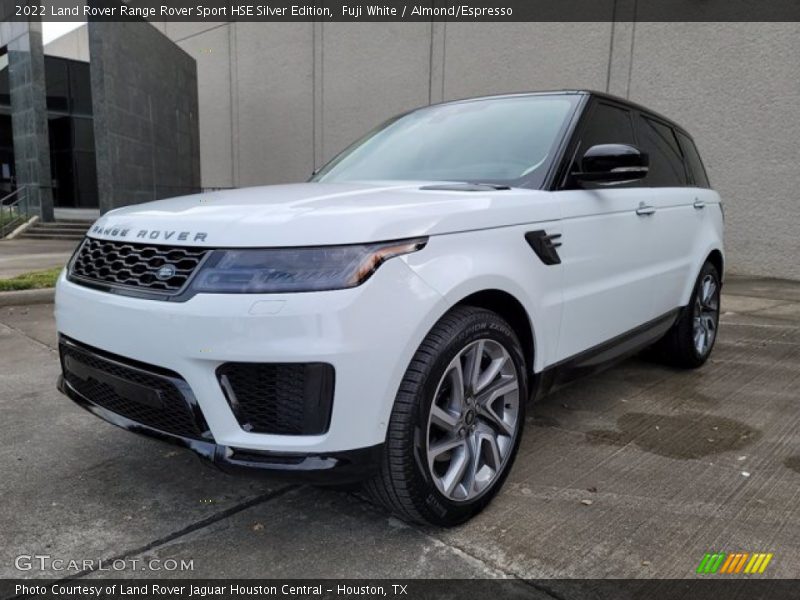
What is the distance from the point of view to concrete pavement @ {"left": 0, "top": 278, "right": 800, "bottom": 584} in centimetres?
226

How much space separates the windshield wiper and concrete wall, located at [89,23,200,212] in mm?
13353

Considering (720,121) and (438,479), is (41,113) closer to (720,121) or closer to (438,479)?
(720,121)

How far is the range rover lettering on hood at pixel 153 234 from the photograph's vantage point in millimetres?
2111

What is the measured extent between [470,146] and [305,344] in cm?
175

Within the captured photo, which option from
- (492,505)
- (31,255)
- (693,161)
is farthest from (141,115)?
(492,505)

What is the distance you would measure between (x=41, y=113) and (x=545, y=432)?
19.6 m

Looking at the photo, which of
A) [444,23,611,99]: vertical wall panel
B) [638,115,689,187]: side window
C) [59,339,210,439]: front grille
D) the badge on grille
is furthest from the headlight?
[444,23,611,99]: vertical wall panel

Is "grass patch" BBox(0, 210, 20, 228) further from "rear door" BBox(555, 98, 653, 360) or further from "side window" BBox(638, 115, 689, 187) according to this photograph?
"rear door" BBox(555, 98, 653, 360)

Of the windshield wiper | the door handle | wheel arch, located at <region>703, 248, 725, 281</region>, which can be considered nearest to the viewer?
the windshield wiper

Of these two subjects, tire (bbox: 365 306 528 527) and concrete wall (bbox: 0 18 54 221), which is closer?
tire (bbox: 365 306 528 527)

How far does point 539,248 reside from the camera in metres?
2.68

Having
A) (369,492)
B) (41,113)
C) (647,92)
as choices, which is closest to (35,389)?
(369,492)

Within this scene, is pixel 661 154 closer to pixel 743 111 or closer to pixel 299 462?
pixel 299 462

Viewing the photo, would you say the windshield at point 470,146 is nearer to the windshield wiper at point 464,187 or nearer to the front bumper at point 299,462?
the windshield wiper at point 464,187
